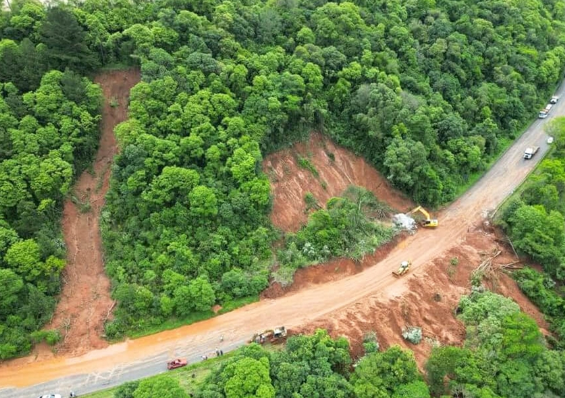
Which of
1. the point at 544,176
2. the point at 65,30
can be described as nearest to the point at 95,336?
the point at 65,30

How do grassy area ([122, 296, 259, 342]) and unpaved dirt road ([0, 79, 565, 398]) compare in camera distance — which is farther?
grassy area ([122, 296, 259, 342])

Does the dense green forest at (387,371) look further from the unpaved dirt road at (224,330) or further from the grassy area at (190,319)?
the grassy area at (190,319)

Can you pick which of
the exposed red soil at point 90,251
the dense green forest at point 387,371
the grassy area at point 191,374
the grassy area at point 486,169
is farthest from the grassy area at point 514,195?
the exposed red soil at point 90,251

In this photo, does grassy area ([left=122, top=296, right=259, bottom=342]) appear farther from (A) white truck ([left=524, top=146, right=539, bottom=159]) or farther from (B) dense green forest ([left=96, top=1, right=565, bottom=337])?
(A) white truck ([left=524, top=146, right=539, bottom=159])

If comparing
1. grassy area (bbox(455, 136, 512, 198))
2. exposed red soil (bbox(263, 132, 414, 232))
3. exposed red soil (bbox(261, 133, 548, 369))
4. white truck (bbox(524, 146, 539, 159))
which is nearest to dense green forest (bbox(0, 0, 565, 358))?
grassy area (bbox(455, 136, 512, 198))

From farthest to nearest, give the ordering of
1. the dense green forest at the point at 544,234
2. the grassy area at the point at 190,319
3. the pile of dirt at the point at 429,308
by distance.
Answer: the dense green forest at the point at 544,234 → the pile of dirt at the point at 429,308 → the grassy area at the point at 190,319

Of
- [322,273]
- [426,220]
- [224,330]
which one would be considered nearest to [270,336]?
[224,330]

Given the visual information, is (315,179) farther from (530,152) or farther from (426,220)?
(530,152)
